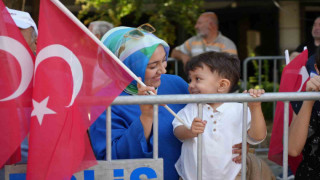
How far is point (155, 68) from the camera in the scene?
302cm

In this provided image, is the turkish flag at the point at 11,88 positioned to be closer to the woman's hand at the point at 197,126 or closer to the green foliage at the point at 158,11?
the woman's hand at the point at 197,126

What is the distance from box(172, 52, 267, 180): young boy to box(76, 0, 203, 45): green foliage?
5.31 meters

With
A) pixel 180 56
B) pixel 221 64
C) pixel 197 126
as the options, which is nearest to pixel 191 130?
pixel 197 126

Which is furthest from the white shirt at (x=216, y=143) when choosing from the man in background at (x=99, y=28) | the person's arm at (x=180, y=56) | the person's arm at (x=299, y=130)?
the person's arm at (x=180, y=56)

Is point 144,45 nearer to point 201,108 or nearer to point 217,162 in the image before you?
point 201,108

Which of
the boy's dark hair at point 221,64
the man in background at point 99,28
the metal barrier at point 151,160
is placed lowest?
the metal barrier at point 151,160

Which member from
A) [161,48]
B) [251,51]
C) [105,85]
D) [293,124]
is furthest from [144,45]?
[251,51]

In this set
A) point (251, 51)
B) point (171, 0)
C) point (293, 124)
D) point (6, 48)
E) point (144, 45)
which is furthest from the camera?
point (251, 51)

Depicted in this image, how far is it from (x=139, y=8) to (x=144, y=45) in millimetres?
5634

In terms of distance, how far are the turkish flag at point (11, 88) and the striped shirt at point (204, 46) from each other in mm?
4495

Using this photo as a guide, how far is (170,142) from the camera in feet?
10.3

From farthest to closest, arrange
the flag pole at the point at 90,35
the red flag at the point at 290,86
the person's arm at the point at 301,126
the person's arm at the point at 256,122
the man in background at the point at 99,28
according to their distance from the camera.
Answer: the man in background at the point at 99,28
the red flag at the point at 290,86
the person's arm at the point at 301,126
the person's arm at the point at 256,122
the flag pole at the point at 90,35

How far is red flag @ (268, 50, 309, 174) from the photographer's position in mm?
3449

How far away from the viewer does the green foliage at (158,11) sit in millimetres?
8477
